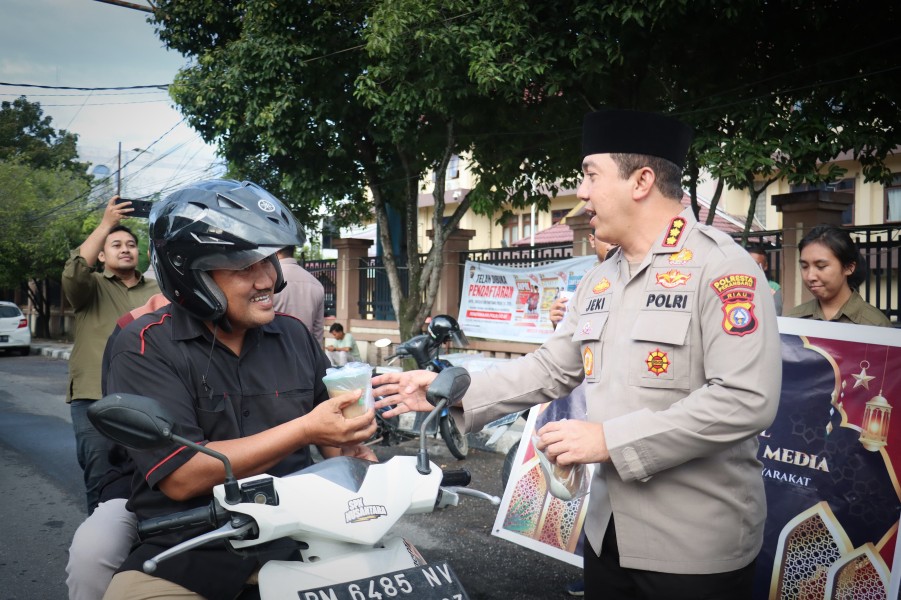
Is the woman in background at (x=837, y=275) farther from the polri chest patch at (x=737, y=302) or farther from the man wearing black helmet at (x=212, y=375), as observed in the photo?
the man wearing black helmet at (x=212, y=375)

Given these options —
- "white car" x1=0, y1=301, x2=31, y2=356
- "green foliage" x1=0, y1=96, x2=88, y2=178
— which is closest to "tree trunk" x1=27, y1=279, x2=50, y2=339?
"white car" x1=0, y1=301, x2=31, y2=356

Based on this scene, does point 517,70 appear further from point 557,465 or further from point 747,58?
point 557,465

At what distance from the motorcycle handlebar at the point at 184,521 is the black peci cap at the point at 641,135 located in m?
1.38

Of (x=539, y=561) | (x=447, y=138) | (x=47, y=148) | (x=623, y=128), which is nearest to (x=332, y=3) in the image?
(x=447, y=138)

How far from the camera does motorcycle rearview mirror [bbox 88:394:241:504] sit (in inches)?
59.4

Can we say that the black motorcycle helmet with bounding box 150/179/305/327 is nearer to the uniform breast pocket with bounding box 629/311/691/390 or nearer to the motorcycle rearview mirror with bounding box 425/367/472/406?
the motorcycle rearview mirror with bounding box 425/367/472/406

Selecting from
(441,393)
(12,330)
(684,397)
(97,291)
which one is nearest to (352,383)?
(441,393)

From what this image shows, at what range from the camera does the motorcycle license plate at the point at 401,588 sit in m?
1.64

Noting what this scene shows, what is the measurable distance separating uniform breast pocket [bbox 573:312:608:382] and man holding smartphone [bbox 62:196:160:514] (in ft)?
9.59

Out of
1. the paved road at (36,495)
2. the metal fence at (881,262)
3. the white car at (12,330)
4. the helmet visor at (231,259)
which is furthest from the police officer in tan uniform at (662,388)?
the white car at (12,330)

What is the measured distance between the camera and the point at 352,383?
6.12ft

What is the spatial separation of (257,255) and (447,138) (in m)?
9.80

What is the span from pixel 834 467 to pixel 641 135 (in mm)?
1880

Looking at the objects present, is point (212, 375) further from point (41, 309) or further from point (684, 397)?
point (41, 309)
